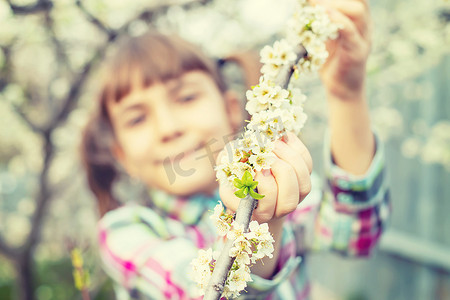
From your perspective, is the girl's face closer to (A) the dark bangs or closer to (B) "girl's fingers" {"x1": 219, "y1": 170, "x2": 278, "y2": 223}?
(A) the dark bangs

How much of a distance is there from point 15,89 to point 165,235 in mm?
2102

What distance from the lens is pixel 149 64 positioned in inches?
49.8

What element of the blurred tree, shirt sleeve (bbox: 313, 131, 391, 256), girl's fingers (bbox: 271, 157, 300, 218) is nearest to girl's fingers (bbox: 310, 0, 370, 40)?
shirt sleeve (bbox: 313, 131, 391, 256)

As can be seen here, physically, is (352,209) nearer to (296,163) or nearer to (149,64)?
(296,163)

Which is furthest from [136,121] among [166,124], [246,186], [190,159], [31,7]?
[31,7]

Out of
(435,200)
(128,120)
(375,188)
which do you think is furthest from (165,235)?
(435,200)

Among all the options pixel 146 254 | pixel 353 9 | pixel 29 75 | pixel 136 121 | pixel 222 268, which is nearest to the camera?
pixel 222 268

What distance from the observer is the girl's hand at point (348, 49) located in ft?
2.85

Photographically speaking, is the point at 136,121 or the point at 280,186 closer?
the point at 280,186

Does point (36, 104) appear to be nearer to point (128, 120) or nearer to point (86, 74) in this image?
point (86, 74)

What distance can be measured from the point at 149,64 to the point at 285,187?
815 millimetres

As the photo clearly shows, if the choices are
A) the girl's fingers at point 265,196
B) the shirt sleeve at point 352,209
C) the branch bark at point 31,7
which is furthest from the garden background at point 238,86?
the girl's fingers at point 265,196

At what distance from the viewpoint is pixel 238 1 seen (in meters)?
3.15

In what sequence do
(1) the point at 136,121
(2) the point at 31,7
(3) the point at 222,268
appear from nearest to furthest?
(3) the point at 222,268, (1) the point at 136,121, (2) the point at 31,7
